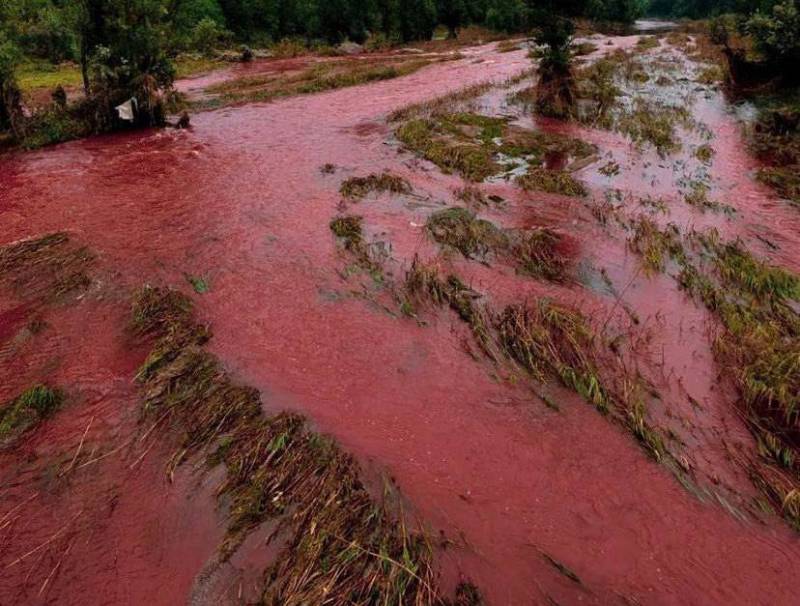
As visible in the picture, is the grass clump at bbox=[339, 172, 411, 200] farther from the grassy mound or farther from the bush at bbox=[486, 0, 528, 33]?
the bush at bbox=[486, 0, 528, 33]

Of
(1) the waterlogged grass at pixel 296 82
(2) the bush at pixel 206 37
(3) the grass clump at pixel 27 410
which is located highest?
(2) the bush at pixel 206 37

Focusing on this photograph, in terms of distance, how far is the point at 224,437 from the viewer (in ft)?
17.6

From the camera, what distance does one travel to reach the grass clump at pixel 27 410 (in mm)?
5457

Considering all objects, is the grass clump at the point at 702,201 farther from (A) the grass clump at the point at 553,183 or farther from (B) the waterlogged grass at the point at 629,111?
(B) the waterlogged grass at the point at 629,111

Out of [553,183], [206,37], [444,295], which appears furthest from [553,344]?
[206,37]

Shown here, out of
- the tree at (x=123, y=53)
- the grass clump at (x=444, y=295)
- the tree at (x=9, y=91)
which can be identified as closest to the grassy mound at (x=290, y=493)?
the grass clump at (x=444, y=295)

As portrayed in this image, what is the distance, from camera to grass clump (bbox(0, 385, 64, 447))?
546cm

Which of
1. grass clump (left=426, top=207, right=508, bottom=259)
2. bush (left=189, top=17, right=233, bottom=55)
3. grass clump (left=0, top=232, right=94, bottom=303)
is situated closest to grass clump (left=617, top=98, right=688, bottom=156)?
grass clump (left=426, top=207, right=508, bottom=259)

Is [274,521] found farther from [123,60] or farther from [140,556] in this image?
[123,60]

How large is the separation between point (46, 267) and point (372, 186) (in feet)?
22.0

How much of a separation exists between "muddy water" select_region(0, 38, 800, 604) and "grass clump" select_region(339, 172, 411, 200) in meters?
0.51

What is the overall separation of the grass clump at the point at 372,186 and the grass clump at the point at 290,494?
20.7 ft

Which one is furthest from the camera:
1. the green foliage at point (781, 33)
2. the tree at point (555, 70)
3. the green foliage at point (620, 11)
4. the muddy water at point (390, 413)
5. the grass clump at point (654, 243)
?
the green foliage at point (620, 11)

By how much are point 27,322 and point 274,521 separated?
17.0 ft
